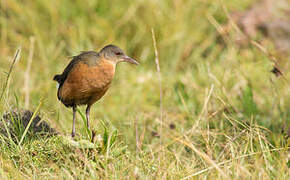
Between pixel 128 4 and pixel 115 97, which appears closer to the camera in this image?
pixel 115 97

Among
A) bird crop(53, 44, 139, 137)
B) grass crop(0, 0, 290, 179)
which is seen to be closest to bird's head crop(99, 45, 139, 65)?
bird crop(53, 44, 139, 137)

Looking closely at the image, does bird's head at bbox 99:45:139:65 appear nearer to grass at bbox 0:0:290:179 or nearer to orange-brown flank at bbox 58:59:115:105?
orange-brown flank at bbox 58:59:115:105

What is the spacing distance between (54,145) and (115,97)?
3107 millimetres

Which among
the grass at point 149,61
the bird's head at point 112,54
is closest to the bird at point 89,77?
the bird's head at point 112,54

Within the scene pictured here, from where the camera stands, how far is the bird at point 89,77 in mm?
3363

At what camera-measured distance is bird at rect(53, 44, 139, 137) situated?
336 cm

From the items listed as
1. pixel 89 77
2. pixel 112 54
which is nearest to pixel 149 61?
pixel 112 54

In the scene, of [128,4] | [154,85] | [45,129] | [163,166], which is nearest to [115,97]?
[154,85]

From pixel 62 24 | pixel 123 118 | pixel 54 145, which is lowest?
pixel 123 118

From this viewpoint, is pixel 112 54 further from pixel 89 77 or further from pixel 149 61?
pixel 149 61

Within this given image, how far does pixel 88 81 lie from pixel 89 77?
0.03 m

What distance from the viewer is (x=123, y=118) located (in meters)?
5.54

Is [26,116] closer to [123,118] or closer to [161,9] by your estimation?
[123,118]

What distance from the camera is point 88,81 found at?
3.36 metres
